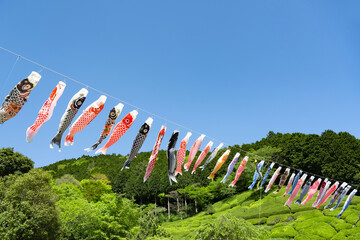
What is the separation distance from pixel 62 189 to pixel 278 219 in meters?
20.6

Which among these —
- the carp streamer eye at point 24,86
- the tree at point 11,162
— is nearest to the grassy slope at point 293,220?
the carp streamer eye at point 24,86

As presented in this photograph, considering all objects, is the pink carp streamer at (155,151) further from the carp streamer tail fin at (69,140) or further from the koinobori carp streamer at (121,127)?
the carp streamer tail fin at (69,140)

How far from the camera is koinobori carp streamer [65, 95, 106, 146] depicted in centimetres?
818

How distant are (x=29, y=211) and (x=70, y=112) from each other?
1167 cm

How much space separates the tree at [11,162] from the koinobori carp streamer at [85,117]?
29.9 metres

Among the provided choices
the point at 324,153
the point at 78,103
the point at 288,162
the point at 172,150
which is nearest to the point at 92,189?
the point at 288,162

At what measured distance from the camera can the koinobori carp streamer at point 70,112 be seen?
7.82m

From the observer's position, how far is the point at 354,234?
18.3 meters

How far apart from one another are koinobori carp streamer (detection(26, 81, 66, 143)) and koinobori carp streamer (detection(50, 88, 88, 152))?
1.25ft

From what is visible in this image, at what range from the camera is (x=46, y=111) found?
314 inches

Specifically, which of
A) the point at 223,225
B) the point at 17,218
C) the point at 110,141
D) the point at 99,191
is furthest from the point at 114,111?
Result: the point at 99,191

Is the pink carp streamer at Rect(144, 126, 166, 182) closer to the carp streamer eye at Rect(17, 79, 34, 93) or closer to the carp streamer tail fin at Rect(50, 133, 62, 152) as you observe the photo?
the carp streamer tail fin at Rect(50, 133, 62, 152)

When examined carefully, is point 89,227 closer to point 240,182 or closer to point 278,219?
point 278,219

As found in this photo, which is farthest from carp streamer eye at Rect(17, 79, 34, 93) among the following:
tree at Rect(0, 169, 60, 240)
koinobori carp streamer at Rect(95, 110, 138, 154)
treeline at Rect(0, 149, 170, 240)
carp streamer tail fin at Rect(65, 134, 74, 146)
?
tree at Rect(0, 169, 60, 240)
